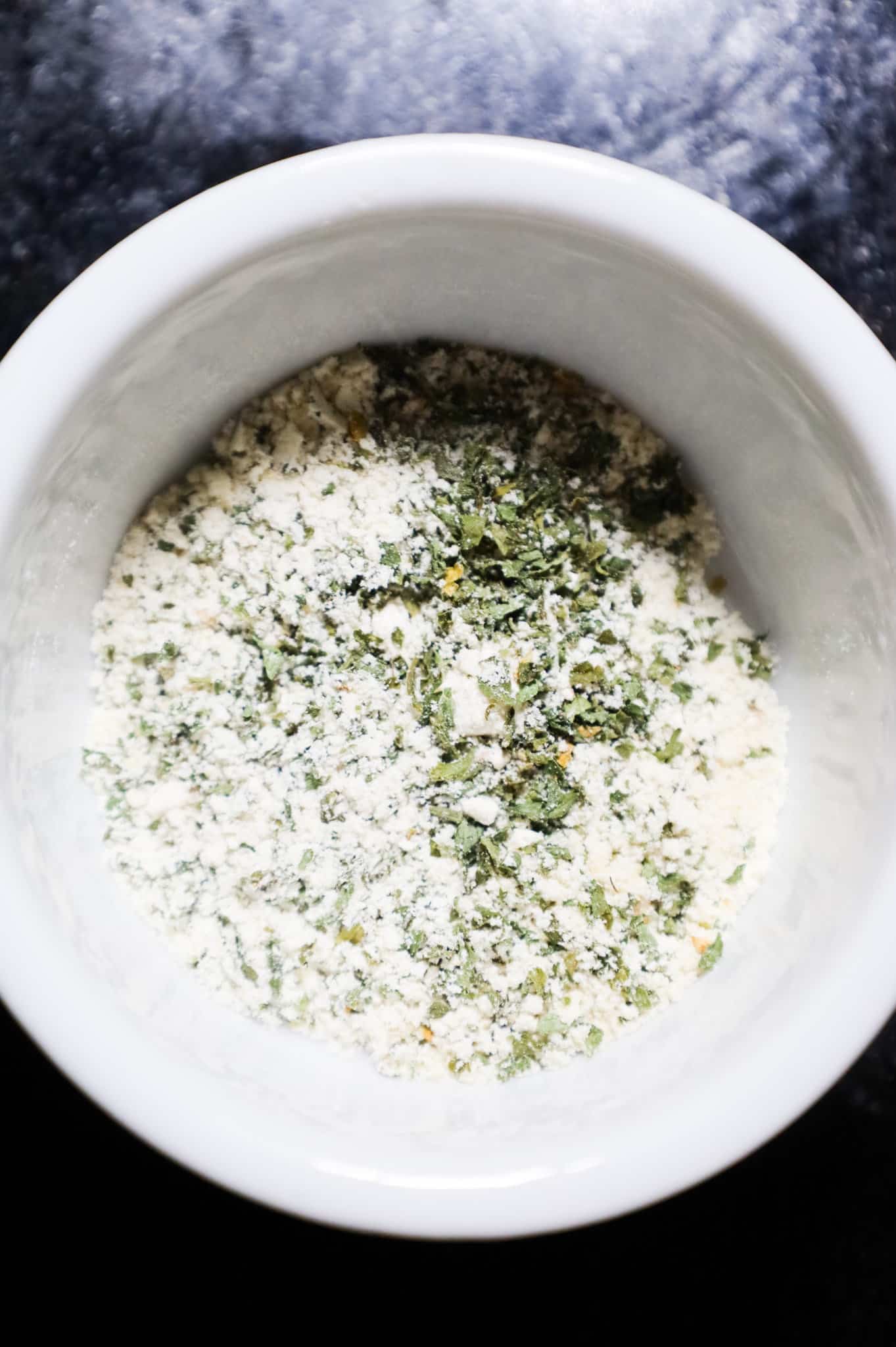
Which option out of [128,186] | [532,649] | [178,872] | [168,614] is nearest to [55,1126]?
[178,872]

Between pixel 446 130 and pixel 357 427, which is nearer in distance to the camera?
pixel 357 427

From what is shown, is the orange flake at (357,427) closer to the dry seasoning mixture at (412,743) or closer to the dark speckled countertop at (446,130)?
the dry seasoning mixture at (412,743)

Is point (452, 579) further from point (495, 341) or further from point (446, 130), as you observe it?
point (446, 130)

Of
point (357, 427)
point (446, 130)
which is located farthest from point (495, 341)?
point (446, 130)

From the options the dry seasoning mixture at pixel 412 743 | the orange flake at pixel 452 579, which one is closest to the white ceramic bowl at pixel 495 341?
the dry seasoning mixture at pixel 412 743

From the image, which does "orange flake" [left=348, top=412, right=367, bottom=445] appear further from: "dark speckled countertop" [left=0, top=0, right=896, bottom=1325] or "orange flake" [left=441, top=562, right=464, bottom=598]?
"dark speckled countertop" [left=0, top=0, right=896, bottom=1325]
